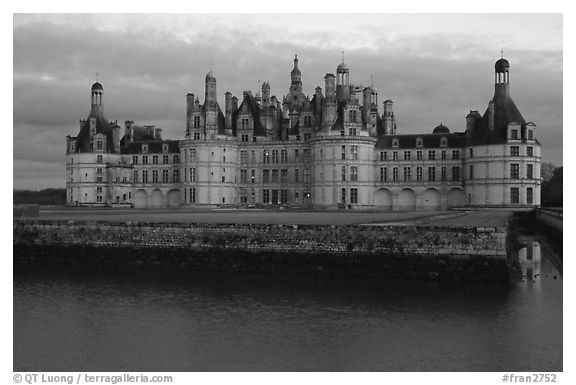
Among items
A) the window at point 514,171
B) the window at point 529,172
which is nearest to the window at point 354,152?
the window at point 514,171

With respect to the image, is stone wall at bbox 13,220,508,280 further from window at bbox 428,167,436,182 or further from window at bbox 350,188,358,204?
window at bbox 428,167,436,182

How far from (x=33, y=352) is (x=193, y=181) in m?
61.8

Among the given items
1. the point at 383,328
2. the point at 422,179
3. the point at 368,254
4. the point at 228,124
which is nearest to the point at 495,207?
the point at 422,179

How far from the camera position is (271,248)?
110 ft

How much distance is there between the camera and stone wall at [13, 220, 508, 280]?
30.3m

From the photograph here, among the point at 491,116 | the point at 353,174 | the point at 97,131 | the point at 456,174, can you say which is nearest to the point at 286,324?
the point at 353,174

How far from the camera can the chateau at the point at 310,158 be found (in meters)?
73.9

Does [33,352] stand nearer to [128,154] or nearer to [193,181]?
[193,181]

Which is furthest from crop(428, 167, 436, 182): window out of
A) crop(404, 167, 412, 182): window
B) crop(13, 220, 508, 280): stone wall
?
crop(13, 220, 508, 280): stone wall

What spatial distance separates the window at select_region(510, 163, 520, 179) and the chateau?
0.11 meters

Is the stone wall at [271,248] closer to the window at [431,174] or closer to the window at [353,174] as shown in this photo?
the window at [353,174]

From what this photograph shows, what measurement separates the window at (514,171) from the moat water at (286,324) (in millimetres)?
42345

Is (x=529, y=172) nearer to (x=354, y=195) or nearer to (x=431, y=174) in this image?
(x=431, y=174)

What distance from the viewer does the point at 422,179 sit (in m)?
78.9
